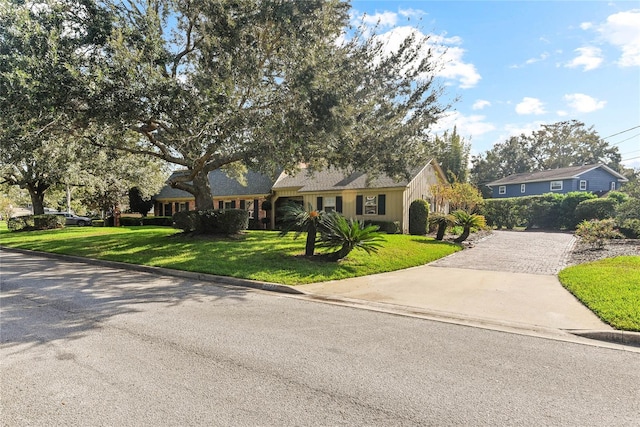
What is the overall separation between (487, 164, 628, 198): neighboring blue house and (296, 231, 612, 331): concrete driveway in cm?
2898

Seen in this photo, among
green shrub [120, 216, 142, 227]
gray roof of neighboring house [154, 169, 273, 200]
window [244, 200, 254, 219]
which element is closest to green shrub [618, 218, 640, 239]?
gray roof of neighboring house [154, 169, 273, 200]

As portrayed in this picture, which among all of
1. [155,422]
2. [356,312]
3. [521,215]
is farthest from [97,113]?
[521,215]

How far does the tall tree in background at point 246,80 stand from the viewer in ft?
32.9

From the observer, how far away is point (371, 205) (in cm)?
2247

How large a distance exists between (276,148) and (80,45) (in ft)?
20.4

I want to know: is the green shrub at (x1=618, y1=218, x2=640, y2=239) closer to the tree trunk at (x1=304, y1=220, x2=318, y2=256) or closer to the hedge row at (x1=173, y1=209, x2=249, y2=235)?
the tree trunk at (x1=304, y1=220, x2=318, y2=256)

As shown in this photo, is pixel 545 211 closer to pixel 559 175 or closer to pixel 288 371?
pixel 559 175

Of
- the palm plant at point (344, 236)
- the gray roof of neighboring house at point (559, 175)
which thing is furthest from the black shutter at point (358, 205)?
the gray roof of neighboring house at point (559, 175)

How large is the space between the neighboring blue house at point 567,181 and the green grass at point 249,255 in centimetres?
2811

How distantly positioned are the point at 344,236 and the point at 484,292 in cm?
411

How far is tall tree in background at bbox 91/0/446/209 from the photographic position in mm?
10031

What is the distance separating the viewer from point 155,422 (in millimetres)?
2893

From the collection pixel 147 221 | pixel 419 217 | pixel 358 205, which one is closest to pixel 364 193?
pixel 358 205

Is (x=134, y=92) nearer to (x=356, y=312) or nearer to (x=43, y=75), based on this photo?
(x=43, y=75)
